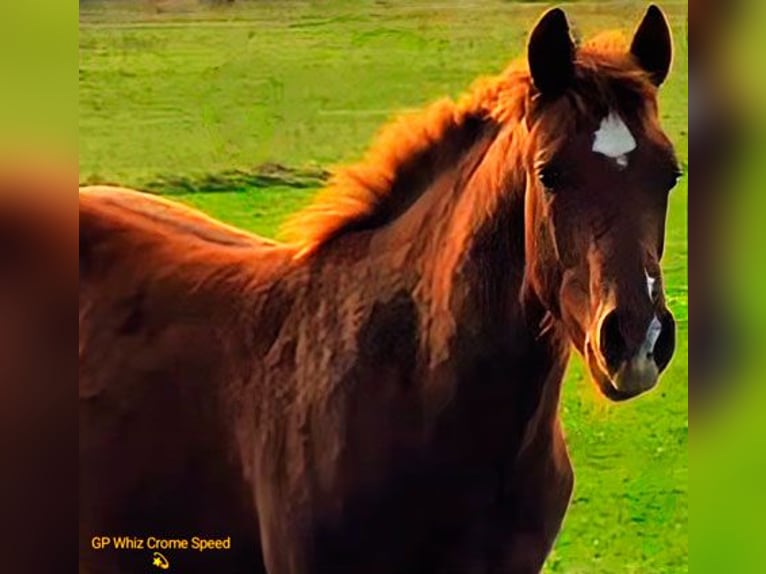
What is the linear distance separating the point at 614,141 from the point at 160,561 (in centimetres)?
112

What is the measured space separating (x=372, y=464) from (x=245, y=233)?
49cm

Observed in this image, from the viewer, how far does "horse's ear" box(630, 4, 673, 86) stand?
219cm

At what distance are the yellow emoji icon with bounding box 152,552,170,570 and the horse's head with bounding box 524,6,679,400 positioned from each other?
864 millimetres

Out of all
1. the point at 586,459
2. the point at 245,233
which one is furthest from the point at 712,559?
the point at 245,233

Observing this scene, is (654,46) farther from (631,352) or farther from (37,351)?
(37,351)

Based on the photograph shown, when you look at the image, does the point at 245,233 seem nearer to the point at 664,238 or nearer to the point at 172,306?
the point at 172,306

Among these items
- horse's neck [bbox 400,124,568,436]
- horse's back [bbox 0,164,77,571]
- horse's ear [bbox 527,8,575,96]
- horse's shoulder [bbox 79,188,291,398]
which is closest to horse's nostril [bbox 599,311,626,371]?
horse's neck [bbox 400,124,568,436]

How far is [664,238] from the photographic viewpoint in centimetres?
219

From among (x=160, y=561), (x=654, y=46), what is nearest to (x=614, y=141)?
(x=654, y=46)

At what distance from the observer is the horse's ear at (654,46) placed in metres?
2.19

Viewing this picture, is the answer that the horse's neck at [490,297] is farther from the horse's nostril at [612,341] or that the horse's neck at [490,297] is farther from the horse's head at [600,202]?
the horse's nostril at [612,341]

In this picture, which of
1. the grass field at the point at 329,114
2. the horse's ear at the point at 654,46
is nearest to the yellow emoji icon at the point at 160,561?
the grass field at the point at 329,114

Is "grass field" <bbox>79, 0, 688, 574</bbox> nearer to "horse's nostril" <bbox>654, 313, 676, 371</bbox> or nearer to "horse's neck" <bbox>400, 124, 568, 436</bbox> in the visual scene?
Answer: "horse's neck" <bbox>400, 124, 568, 436</bbox>

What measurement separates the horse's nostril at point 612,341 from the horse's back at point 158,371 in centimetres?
65
